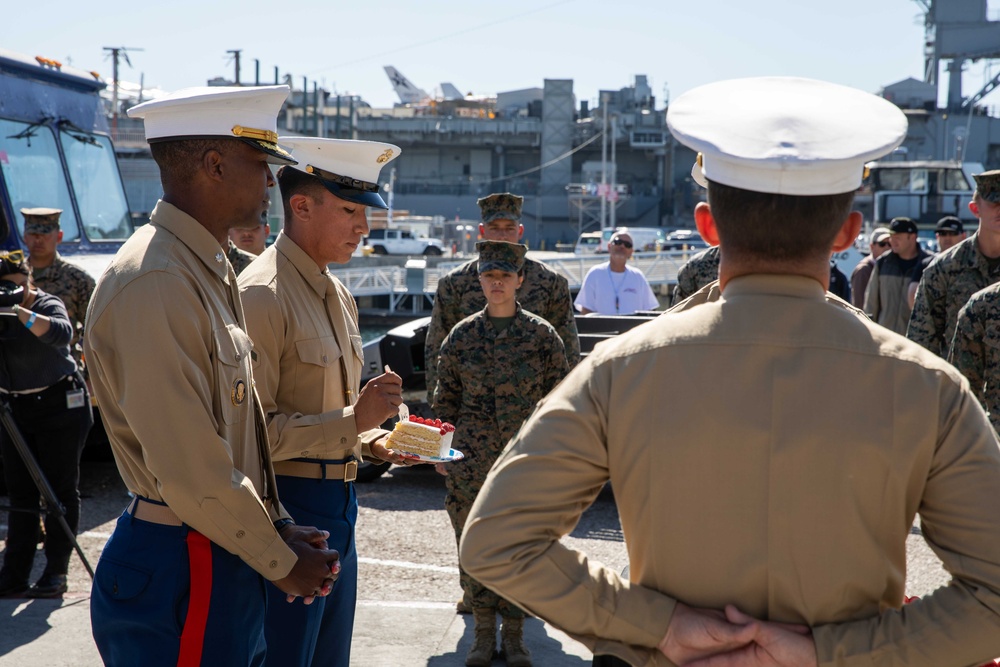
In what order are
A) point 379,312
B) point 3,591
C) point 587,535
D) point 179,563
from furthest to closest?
point 379,312, point 587,535, point 3,591, point 179,563

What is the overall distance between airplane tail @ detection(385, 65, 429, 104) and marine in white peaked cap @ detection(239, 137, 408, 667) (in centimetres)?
8740

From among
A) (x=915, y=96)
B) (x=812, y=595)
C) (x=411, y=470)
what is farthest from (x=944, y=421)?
(x=915, y=96)

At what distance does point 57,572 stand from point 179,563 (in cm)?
364

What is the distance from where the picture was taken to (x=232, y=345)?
252cm

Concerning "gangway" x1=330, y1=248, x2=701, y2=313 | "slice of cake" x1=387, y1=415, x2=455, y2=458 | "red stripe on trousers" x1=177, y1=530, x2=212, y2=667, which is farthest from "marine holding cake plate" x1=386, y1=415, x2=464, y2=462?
"gangway" x1=330, y1=248, x2=701, y2=313

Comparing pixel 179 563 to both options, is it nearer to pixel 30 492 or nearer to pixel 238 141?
pixel 238 141

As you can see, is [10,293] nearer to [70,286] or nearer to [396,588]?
[70,286]

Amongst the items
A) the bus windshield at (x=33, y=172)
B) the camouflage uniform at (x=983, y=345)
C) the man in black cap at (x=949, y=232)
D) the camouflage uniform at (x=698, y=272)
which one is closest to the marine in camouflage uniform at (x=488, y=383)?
the camouflage uniform at (x=983, y=345)

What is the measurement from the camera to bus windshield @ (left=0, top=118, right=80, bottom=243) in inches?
315

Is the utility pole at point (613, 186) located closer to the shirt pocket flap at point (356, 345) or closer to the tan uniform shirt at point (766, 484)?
the shirt pocket flap at point (356, 345)

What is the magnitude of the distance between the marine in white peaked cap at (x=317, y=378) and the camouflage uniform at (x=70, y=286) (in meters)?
4.02

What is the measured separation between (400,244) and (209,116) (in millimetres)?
50452

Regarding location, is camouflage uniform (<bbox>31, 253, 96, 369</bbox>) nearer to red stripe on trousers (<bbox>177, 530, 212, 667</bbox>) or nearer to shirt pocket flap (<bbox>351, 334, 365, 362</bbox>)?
shirt pocket flap (<bbox>351, 334, 365, 362</bbox>)

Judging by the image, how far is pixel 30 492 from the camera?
5672 mm
